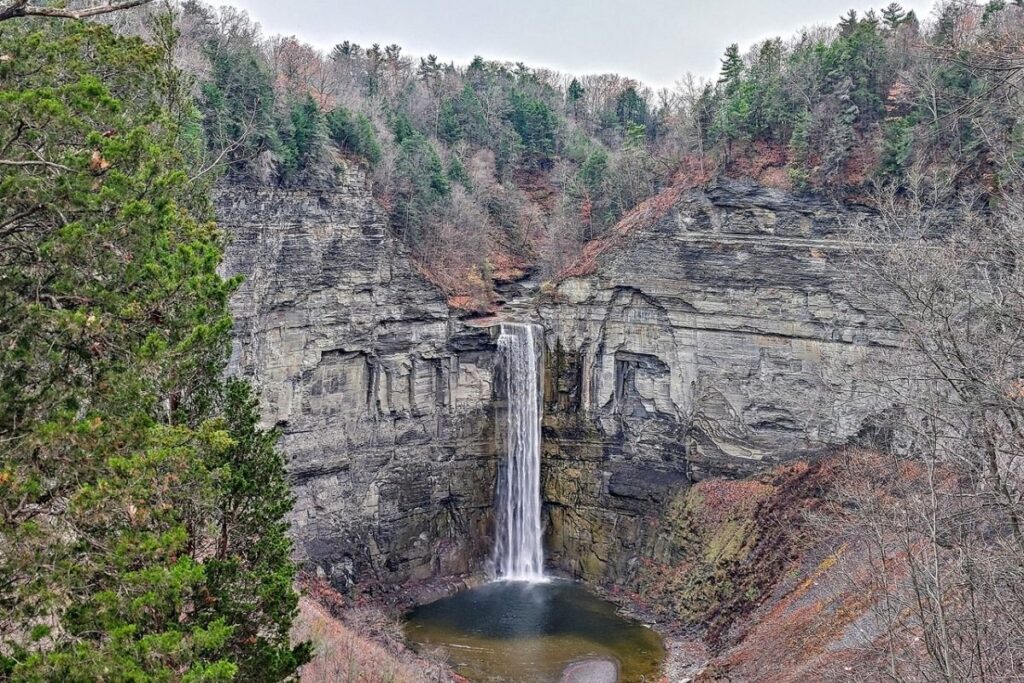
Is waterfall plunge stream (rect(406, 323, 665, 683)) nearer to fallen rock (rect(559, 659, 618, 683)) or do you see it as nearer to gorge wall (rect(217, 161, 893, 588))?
fallen rock (rect(559, 659, 618, 683))

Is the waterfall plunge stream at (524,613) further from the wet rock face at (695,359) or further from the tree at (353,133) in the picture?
the tree at (353,133)

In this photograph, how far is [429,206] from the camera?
3541 cm

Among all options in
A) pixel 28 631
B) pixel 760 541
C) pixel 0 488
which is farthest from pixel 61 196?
pixel 760 541

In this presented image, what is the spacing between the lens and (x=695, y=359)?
30.9 meters

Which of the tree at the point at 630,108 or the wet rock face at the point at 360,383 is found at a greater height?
the tree at the point at 630,108

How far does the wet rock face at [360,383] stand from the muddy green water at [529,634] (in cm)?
276

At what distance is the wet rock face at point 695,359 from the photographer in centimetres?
2844

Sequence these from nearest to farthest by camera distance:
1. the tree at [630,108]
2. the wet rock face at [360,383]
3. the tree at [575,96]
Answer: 1. the wet rock face at [360,383]
2. the tree at [630,108]
3. the tree at [575,96]

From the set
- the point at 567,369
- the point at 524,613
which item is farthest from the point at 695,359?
the point at 524,613

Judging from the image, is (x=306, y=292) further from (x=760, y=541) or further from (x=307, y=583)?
(x=760, y=541)

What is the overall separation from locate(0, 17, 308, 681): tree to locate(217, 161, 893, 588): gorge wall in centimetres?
1880

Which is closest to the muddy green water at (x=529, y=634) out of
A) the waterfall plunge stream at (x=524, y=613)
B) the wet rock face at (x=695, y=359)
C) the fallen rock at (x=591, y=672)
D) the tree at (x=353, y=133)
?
the waterfall plunge stream at (x=524, y=613)

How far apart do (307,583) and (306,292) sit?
9695mm

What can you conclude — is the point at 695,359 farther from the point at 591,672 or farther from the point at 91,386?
the point at 91,386
